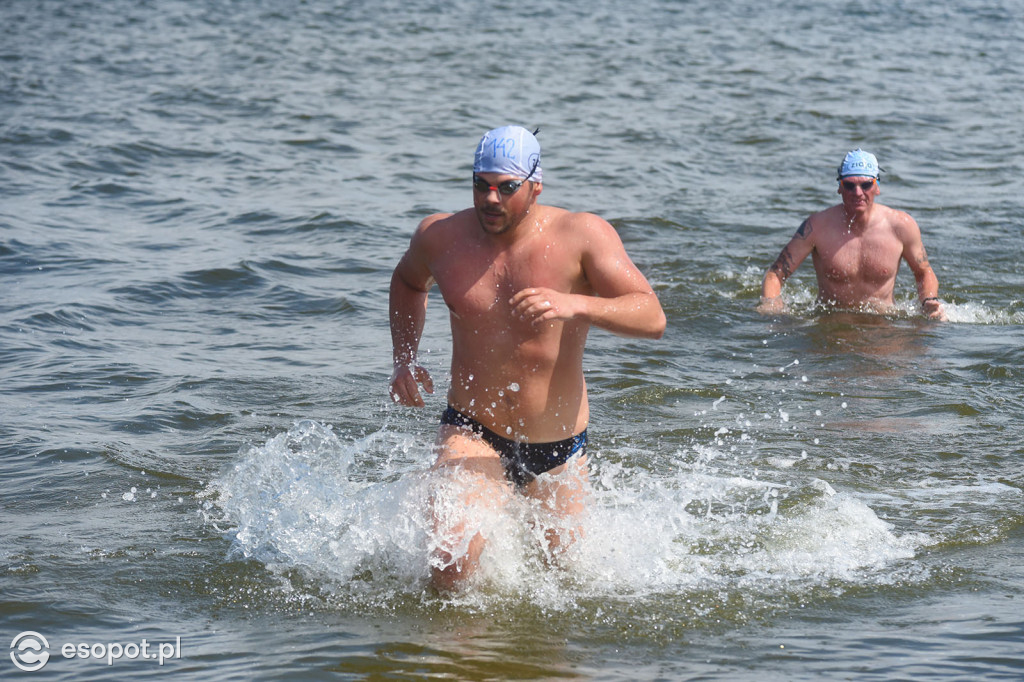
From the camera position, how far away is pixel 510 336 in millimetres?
5285

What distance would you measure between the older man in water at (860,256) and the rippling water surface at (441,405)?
0.78ft

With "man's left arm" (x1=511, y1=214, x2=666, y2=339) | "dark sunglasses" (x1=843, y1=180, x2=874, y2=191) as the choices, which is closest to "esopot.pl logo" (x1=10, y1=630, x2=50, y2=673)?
"man's left arm" (x1=511, y1=214, x2=666, y2=339)

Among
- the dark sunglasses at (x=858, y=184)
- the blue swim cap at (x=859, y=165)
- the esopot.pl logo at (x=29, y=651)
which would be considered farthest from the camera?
the dark sunglasses at (x=858, y=184)

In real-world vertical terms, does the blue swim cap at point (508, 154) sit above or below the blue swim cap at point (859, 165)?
above

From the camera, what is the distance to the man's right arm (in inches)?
410

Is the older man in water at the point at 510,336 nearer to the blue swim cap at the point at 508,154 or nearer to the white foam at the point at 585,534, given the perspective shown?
the blue swim cap at the point at 508,154

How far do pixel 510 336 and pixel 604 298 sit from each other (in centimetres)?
49

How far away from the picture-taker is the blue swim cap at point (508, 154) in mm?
5000

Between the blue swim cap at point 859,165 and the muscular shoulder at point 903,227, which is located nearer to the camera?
the blue swim cap at point 859,165

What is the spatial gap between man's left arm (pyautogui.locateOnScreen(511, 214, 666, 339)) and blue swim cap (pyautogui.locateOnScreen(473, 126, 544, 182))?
0.31 metres

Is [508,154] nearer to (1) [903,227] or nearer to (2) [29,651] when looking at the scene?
(2) [29,651]

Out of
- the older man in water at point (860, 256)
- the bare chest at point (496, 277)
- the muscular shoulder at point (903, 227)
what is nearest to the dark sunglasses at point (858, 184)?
the older man in water at point (860, 256)

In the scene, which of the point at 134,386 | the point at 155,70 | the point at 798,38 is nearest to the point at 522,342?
the point at 134,386

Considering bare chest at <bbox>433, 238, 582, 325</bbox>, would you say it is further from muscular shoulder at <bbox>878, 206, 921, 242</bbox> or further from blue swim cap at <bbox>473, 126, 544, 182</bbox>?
muscular shoulder at <bbox>878, 206, 921, 242</bbox>
